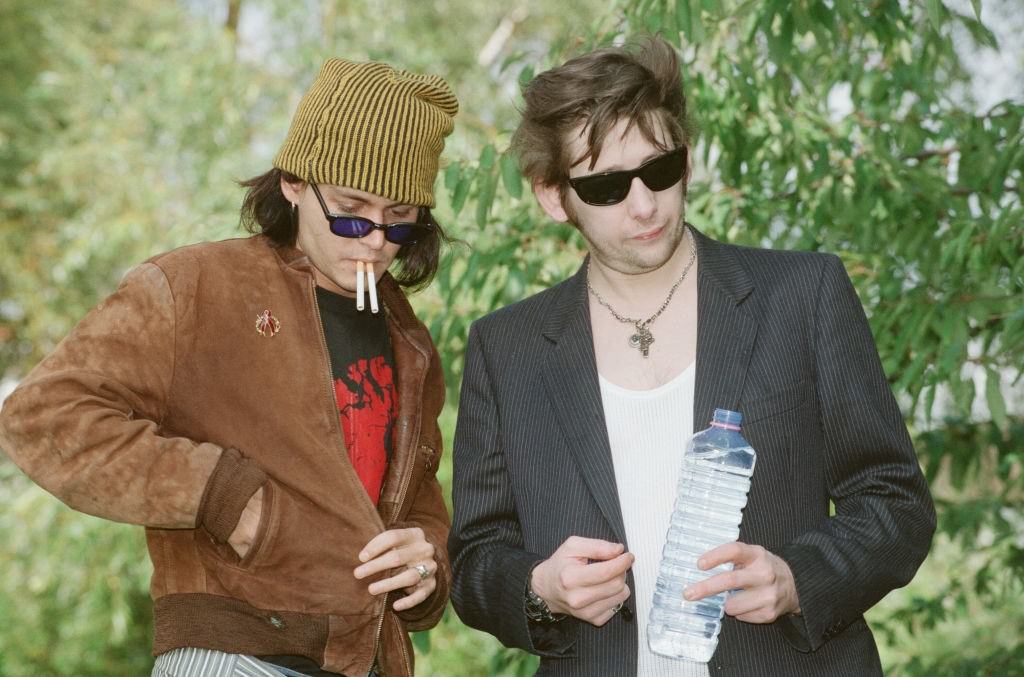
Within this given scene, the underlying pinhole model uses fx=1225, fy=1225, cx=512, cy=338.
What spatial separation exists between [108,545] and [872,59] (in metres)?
6.17

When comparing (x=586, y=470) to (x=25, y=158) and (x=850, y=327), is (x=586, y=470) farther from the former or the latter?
(x=25, y=158)

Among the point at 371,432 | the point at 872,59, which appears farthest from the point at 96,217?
the point at 371,432

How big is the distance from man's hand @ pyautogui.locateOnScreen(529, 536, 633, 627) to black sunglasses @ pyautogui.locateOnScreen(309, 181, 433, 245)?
0.85 m

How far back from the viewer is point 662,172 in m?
2.59

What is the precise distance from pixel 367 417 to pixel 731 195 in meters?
1.93

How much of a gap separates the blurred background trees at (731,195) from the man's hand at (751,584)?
112 cm

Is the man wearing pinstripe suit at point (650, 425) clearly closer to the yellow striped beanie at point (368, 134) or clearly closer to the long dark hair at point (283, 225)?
the yellow striped beanie at point (368, 134)

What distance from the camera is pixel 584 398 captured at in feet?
8.36

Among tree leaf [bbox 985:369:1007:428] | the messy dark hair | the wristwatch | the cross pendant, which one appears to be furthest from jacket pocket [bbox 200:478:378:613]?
tree leaf [bbox 985:369:1007:428]

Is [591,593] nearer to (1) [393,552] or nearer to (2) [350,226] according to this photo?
(1) [393,552]

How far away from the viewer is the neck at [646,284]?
106 inches

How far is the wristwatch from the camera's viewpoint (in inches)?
96.2

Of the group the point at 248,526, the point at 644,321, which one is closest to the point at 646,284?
the point at 644,321

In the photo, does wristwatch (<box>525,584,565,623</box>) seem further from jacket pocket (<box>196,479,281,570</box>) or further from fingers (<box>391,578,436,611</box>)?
jacket pocket (<box>196,479,281,570</box>)
